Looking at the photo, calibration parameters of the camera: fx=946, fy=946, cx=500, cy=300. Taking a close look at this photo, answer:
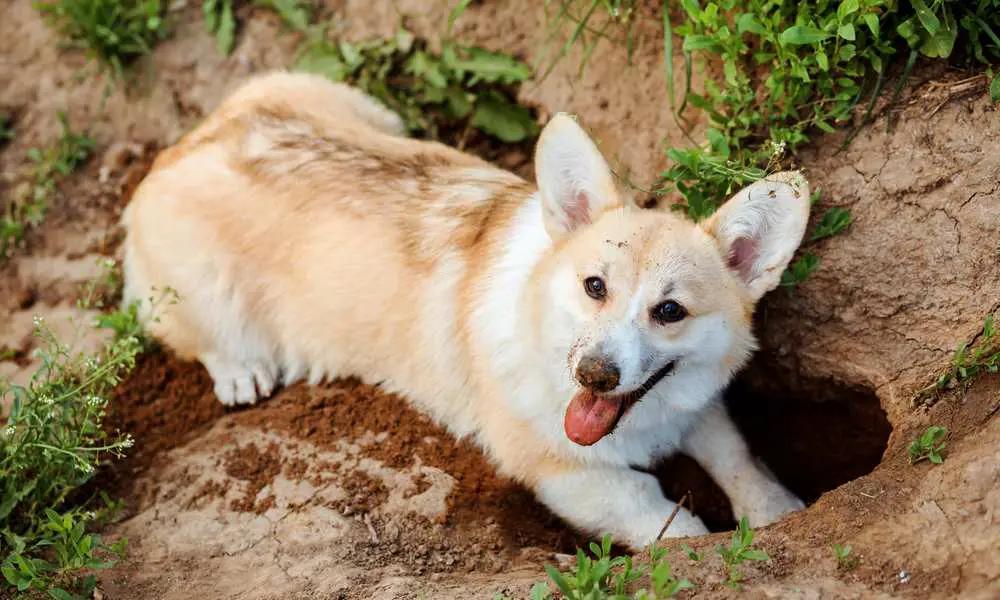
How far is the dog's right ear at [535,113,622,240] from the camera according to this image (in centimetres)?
326

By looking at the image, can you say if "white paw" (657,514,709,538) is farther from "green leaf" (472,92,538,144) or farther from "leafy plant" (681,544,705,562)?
"green leaf" (472,92,538,144)

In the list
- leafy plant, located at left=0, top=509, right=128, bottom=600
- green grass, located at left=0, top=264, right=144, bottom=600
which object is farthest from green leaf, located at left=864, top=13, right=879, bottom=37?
leafy plant, located at left=0, top=509, right=128, bottom=600

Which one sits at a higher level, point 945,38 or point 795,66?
point 945,38

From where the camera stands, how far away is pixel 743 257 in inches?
133

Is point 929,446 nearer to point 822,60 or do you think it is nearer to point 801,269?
point 801,269

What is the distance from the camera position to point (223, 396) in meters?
4.37

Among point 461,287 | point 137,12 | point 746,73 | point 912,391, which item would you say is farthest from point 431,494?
point 137,12

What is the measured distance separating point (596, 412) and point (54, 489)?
208cm

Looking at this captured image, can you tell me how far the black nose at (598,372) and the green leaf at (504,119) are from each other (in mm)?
2257

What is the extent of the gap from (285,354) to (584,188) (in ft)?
5.75

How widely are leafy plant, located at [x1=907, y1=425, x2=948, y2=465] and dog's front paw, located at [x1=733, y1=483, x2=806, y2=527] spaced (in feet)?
2.27

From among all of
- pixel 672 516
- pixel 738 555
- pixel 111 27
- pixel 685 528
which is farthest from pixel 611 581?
pixel 111 27

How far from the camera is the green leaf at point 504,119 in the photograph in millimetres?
4980

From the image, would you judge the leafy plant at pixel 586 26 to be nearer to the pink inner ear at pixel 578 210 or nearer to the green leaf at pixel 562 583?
the pink inner ear at pixel 578 210
